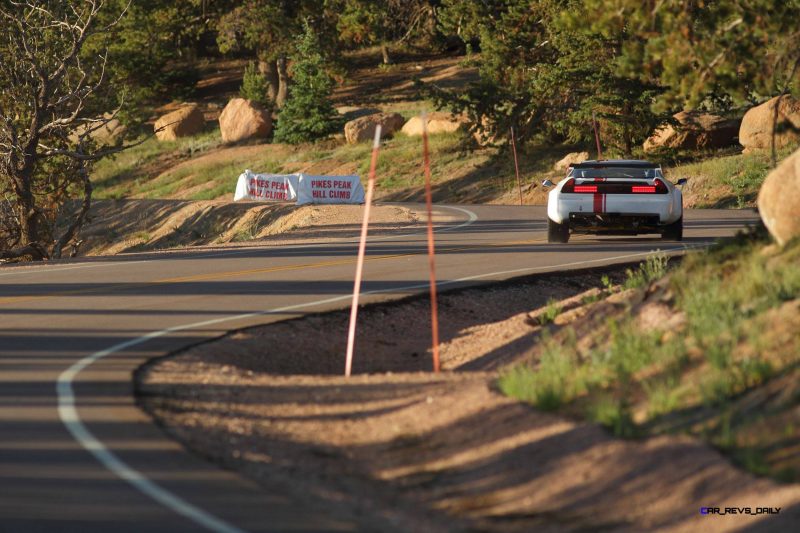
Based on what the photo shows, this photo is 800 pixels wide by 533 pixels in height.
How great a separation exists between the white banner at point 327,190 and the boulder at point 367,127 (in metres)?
19.7

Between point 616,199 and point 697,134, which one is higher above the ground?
point 616,199

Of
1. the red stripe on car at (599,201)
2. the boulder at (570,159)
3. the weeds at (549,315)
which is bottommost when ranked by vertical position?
the boulder at (570,159)

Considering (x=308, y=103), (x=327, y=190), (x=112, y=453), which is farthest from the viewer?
(x=308, y=103)

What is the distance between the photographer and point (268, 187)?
44.6 m

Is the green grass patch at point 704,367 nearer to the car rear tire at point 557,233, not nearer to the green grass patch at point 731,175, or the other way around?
the car rear tire at point 557,233

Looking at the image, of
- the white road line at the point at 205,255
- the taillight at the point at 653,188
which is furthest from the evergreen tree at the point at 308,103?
A: the taillight at the point at 653,188

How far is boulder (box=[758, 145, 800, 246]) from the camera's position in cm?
1191

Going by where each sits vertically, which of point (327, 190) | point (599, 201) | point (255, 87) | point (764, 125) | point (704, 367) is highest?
point (704, 367)

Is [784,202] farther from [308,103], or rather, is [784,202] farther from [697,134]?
[308,103]

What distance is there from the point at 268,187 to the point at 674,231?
77.9 ft

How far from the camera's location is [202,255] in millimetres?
24688

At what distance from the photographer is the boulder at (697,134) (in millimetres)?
46125

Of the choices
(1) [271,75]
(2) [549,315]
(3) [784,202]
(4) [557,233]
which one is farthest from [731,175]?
(1) [271,75]

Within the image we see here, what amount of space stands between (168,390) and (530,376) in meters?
3.17
